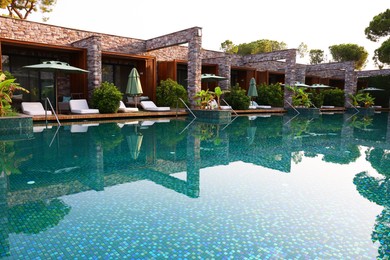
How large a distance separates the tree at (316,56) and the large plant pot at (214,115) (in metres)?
47.9

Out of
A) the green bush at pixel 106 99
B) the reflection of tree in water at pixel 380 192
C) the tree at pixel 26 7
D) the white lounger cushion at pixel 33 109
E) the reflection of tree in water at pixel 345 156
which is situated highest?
the tree at pixel 26 7

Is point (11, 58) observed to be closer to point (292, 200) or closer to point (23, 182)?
point (23, 182)

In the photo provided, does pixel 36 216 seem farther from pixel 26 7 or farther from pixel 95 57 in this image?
→ pixel 26 7

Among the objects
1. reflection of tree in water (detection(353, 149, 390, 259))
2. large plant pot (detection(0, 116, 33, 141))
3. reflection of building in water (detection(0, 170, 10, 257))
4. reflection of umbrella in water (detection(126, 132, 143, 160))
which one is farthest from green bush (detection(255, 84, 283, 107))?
reflection of building in water (detection(0, 170, 10, 257))

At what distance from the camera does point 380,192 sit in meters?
4.36

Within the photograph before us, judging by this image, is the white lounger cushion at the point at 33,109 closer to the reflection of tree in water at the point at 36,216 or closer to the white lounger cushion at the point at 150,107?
the white lounger cushion at the point at 150,107

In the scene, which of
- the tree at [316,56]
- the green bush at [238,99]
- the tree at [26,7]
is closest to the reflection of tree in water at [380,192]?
the green bush at [238,99]

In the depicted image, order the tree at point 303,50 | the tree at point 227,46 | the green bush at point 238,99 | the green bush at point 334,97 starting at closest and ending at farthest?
the green bush at point 238,99, the green bush at point 334,97, the tree at point 227,46, the tree at point 303,50

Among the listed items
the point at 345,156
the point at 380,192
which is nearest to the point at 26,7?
the point at 345,156

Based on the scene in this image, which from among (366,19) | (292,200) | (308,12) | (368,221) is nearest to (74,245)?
(292,200)

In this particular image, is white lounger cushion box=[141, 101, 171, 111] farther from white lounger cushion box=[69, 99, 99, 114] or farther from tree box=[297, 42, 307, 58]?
tree box=[297, 42, 307, 58]

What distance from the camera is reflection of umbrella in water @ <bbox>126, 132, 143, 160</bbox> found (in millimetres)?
6711

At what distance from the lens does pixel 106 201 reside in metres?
3.74

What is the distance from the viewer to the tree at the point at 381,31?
101 ft
